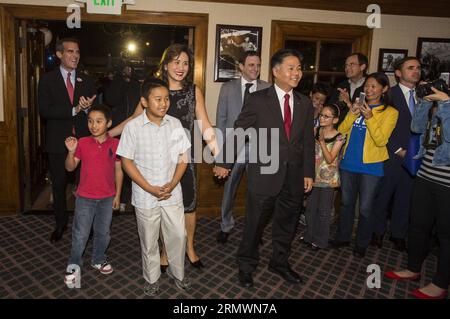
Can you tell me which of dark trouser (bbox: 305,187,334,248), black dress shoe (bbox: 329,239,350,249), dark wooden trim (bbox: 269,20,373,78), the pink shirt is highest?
dark wooden trim (bbox: 269,20,373,78)

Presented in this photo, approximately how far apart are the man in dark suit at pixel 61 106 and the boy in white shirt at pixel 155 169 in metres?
1.21

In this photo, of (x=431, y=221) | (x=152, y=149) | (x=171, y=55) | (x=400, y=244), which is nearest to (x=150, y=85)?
(x=171, y=55)

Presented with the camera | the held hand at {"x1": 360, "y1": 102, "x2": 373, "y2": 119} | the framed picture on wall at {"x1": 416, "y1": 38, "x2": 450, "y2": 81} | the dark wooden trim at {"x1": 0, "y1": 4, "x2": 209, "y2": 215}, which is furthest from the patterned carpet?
the framed picture on wall at {"x1": 416, "y1": 38, "x2": 450, "y2": 81}

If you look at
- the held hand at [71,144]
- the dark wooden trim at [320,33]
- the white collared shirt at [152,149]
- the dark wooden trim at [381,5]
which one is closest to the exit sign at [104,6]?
the dark wooden trim at [381,5]

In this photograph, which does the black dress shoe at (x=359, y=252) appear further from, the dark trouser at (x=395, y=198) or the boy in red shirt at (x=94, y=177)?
the boy in red shirt at (x=94, y=177)

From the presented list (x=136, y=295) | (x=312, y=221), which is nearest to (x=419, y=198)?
(x=312, y=221)

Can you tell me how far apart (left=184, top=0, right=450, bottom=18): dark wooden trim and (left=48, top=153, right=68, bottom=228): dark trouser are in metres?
2.64

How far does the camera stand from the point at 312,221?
12.6 ft

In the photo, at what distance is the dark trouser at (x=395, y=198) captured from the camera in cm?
376

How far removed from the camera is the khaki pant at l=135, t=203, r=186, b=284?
8.89ft

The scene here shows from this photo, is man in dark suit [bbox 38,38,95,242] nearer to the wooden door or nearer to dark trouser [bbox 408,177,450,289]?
the wooden door

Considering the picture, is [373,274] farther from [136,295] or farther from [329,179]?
[136,295]

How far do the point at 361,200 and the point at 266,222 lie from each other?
1.17 meters
